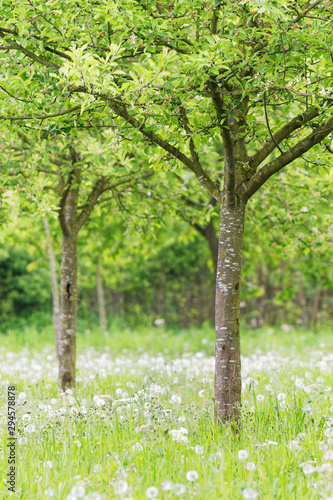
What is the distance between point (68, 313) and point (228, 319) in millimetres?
3098

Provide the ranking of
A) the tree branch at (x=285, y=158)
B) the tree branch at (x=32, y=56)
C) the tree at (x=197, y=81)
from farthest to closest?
the tree branch at (x=285, y=158)
the tree branch at (x=32, y=56)
the tree at (x=197, y=81)

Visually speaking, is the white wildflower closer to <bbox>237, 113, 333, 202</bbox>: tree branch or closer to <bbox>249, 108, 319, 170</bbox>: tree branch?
<bbox>237, 113, 333, 202</bbox>: tree branch

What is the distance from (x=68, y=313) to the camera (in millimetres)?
6566

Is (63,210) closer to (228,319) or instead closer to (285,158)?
(228,319)

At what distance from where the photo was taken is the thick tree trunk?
642 centimetres

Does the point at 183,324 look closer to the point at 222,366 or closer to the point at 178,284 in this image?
the point at 178,284

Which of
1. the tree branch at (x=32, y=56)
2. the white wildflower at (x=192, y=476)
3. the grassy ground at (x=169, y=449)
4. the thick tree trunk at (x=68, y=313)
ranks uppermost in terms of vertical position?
the tree branch at (x=32, y=56)

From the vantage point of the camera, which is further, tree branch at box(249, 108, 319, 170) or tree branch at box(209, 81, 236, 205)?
tree branch at box(249, 108, 319, 170)

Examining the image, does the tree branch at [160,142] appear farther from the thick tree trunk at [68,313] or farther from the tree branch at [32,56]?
the thick tree trunk at [68,313]

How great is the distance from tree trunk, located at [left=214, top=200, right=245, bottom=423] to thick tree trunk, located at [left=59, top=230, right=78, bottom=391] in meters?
2.91

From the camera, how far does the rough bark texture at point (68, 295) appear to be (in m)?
6.44

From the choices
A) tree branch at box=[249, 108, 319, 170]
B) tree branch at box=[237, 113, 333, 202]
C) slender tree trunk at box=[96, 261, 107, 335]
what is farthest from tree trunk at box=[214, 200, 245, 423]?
slender tree trunk at box=[96, 261, 107, 335]

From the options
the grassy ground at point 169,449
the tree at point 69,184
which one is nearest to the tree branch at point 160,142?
the tree at point 69,184

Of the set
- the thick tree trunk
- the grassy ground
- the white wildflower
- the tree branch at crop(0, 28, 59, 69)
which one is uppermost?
Answer: the tree branch at crop(0, 28, 59, 69)
